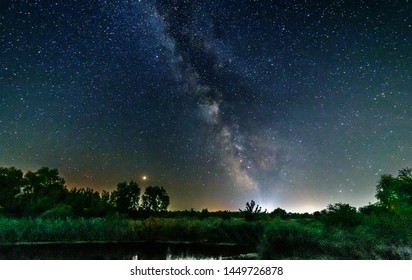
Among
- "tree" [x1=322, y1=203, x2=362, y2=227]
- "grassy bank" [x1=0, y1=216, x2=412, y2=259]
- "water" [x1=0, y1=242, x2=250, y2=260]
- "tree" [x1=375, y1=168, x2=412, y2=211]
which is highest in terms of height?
"tree" [x1=375, y1=168, x2=412, y2=211]

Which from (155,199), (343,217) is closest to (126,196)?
(155,199)

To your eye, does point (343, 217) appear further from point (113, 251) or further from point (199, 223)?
point (113, 251)

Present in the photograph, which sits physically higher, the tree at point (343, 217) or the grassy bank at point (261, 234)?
the tree at point (343, 217)

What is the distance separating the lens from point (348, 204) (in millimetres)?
20000

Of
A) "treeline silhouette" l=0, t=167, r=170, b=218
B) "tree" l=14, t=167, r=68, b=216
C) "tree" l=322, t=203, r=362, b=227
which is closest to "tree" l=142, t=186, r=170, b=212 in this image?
"treeline silhouette" l=0, t=167, r=170, b=218

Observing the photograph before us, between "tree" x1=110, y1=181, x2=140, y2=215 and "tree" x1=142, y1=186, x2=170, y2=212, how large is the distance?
82 centimetres

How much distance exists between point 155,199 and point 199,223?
35.7 feet

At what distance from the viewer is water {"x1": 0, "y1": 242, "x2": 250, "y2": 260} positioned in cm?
1630

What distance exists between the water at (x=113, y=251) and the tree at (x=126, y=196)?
12.6 m

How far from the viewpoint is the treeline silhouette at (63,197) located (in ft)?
103

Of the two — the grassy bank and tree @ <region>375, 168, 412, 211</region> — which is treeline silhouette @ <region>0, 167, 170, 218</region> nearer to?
the grassy bank

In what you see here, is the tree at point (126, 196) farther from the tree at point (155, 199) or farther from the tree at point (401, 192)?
the tree at point (401, 192)

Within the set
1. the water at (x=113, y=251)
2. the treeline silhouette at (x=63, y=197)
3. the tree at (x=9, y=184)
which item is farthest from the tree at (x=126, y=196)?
the water at (x=113, y=251)

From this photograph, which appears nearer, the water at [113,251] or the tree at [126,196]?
the water at [113,251]
